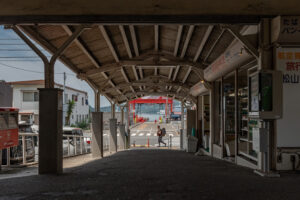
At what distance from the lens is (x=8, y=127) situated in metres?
8.15

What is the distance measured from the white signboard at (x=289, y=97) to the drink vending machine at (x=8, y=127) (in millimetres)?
7778

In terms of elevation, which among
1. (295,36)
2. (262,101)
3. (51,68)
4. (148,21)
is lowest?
(262,101)

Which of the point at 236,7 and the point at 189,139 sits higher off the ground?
the point at 236,7

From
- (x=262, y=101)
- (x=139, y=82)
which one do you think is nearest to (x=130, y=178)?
(x=262, y=101)

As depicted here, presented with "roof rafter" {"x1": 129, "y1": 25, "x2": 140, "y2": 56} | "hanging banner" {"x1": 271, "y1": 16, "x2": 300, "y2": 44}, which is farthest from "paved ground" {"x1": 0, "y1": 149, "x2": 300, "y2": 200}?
"roof rafter" {"x1": 129, "y1": 25, "x2": 140, "y2": 56}

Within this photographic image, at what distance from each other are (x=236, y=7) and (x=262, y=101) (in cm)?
196

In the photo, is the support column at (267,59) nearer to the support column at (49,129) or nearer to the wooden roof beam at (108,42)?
the support column at (49,129)

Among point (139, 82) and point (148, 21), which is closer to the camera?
point (148, 21)

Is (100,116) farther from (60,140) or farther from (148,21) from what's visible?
(148,21)

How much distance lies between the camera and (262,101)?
4.89m

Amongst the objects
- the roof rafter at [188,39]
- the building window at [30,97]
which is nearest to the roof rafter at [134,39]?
the roof rafter at [188,39]

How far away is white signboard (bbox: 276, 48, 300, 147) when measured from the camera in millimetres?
5258

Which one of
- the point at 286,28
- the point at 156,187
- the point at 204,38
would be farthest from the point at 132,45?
the point at 156,187

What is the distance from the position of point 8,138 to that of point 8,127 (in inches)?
14.0
